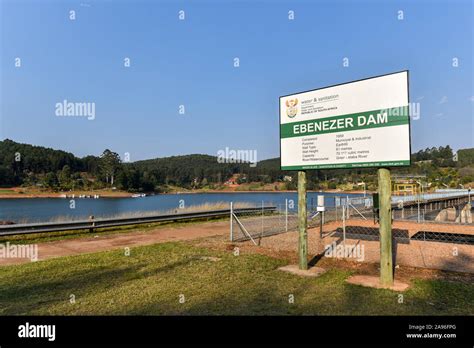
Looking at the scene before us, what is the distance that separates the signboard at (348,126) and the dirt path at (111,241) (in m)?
7.19

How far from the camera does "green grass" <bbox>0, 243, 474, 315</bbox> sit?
5457 millimetres

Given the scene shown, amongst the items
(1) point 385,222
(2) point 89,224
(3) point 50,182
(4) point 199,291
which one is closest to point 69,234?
(2) point 89,224

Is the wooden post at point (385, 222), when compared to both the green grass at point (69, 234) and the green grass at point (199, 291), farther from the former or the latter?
the green grass at point (69, 234)

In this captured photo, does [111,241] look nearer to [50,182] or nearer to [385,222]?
[385,222]

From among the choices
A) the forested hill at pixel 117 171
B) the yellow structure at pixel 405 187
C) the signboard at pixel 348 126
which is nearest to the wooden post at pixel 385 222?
the signboard at pixel 348 126

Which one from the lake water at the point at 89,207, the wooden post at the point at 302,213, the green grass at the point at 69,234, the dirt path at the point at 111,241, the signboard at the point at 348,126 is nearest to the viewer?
the signboard at the point at 348,126

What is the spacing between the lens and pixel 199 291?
6.53 m

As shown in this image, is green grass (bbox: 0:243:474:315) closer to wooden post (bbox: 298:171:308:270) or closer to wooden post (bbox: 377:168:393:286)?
wooden post (bbox: 377:168:393:286)

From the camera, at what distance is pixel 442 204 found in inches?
1261

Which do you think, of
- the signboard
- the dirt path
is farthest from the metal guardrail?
the signboard

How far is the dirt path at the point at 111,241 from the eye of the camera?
1074 cm

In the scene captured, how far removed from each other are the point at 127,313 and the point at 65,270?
407 centimetres

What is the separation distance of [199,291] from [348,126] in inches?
192

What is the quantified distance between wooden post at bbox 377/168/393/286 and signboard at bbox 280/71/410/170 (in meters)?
0.31
